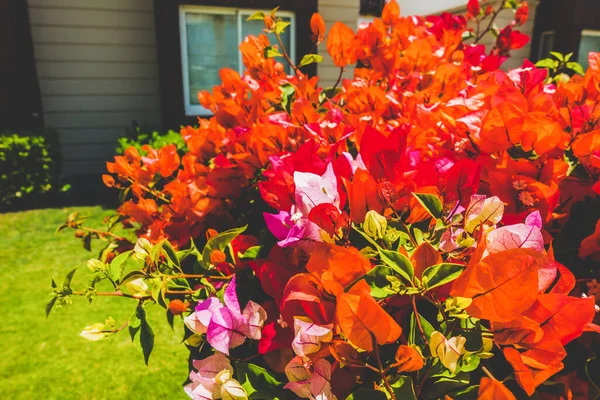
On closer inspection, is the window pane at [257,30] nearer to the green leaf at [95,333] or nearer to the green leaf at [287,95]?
the green leaf at [287,95]

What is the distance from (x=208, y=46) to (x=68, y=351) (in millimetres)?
5124

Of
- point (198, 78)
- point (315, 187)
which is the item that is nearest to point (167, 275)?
point (315, 187)

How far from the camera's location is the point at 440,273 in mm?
665

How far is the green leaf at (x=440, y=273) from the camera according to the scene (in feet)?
2.16

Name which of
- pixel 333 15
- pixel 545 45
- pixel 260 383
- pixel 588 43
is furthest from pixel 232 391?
pixel 588 43

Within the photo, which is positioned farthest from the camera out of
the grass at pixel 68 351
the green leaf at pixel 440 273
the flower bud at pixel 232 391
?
the grass at pixel 68 351

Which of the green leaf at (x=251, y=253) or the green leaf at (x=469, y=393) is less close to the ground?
the green leaf at (x=251, y=253)

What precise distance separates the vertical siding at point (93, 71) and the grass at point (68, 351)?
294cm

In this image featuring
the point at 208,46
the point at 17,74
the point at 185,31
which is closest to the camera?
the point at 17,74

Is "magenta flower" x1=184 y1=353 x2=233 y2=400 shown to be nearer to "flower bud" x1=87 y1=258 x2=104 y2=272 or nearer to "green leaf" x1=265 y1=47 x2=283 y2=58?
"flower bud" x1=87 y1=258 x2=104 y2=272

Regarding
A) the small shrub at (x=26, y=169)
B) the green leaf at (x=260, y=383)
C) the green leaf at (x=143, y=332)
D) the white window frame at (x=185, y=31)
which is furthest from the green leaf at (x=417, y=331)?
the white window frame at (x=185, y=31)

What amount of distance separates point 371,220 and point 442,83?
3.15 feet

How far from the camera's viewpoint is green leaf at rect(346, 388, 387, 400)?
69 cm

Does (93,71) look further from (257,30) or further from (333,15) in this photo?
(333,15)
